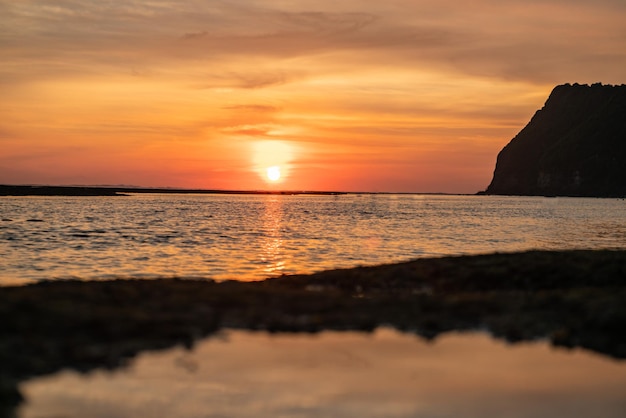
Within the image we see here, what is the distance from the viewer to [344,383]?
13445mm

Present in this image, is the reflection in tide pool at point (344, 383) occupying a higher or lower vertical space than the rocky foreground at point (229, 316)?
lower

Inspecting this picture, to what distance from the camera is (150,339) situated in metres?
16.4

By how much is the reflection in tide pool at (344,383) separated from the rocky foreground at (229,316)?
932 mm

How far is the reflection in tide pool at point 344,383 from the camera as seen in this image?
467 inches

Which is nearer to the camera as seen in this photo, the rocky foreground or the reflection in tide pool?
the reflection in tide pool

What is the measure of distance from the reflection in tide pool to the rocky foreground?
932 millimetres

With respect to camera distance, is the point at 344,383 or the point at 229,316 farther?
the point at 229,316

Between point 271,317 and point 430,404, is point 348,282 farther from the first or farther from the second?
point 430,404

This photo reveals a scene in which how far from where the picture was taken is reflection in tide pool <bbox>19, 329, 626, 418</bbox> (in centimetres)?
1187

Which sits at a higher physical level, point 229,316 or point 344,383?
point 229,316

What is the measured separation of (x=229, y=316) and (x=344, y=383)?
646cm

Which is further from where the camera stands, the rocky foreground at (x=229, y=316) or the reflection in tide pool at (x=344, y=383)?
the rocky foreground at (x=229, y=316)

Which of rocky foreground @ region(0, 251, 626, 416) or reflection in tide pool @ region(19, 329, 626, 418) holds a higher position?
rocky foreground @ region(0, 251, 626, 416)

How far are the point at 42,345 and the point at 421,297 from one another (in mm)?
12001
